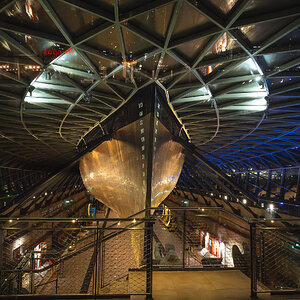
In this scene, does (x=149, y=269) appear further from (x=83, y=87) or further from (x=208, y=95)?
(x=208, y=95)

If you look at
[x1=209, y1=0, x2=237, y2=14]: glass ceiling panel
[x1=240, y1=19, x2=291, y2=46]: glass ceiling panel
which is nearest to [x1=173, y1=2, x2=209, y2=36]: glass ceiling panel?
[x1=209, y1=0, x2=237, y2=14]: glass ceiling panel

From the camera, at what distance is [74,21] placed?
6.66 metres

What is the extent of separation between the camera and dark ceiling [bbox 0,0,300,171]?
20.5 ft

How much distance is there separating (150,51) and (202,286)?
7.39 m

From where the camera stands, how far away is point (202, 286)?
4992 millimetres

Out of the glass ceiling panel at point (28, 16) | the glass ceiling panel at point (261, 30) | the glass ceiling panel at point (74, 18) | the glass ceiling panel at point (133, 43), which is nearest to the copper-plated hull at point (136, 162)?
the glass ceiling panel at point (133, 43)

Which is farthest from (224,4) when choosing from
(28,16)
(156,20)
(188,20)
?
(28,16)

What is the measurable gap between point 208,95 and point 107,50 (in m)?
6.17

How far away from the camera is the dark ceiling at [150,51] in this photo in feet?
20.5

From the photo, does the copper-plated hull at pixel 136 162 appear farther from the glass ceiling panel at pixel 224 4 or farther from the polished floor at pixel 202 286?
the polished floor at pixel 202 286

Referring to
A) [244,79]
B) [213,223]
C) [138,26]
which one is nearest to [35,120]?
[138,26]

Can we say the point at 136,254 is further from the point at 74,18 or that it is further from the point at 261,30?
the point at 261,30

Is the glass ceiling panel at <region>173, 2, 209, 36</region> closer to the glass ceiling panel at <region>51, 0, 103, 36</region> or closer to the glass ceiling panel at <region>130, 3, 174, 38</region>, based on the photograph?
the glass ceiling panel at <region>130, 3, 174, 38</region>

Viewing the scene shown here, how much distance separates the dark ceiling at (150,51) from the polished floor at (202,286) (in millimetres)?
6784
